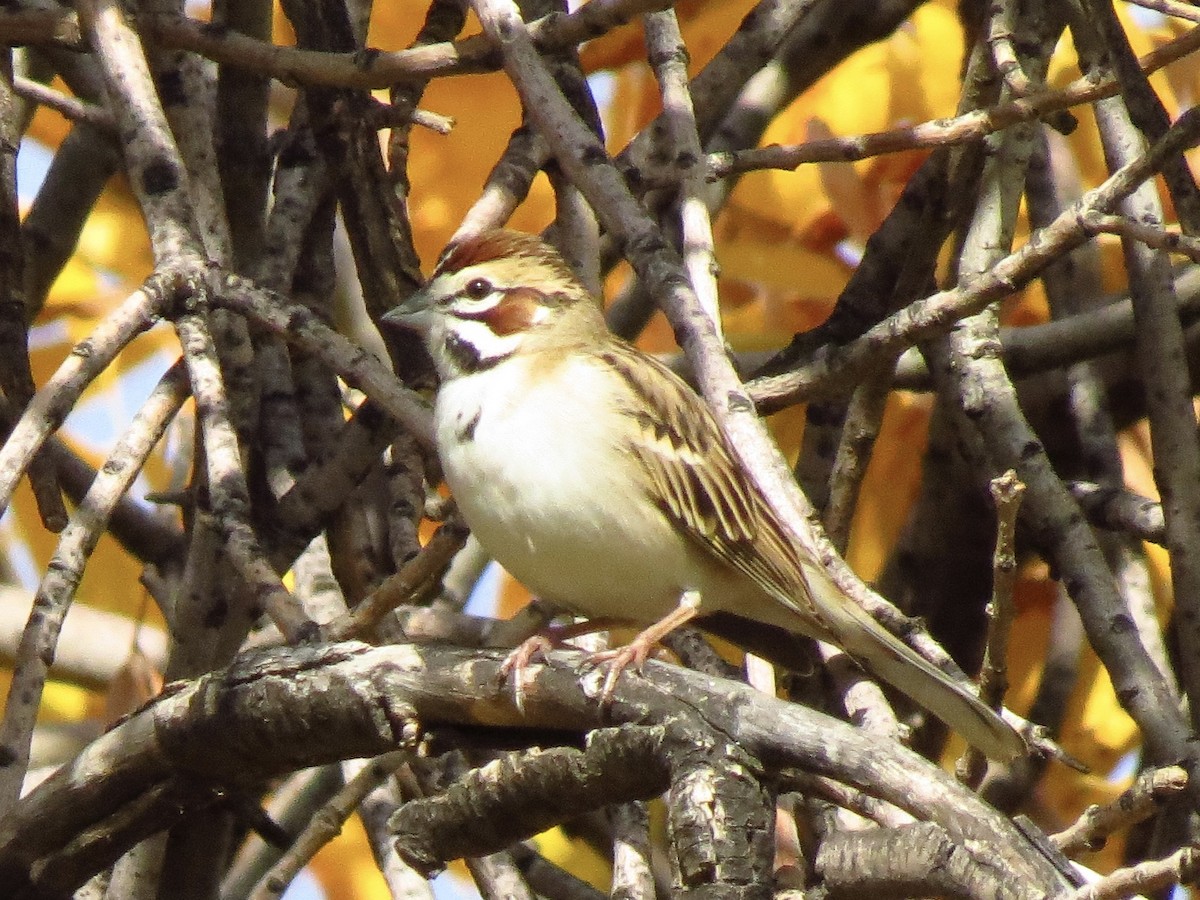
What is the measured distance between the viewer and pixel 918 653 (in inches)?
141

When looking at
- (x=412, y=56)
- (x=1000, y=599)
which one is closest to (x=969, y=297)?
(x=1000, y=599)

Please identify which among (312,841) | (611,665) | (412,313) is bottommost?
(611,665)

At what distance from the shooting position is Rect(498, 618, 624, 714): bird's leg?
2.64 metres

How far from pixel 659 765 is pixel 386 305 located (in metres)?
1.96

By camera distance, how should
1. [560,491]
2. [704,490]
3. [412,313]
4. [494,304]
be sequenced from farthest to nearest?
[494,304], [412,313], [704,490], [560,491]

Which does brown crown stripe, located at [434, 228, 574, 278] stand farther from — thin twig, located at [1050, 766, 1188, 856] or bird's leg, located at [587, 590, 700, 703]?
thin twig, located at [1050, 766, 1188, 856]

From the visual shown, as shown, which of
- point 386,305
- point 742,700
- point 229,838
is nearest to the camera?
point 742,700

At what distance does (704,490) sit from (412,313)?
68 centimetres

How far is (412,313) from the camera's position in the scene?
154 inches

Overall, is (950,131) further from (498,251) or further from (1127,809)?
(1127,809)

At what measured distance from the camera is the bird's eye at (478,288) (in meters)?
4.00

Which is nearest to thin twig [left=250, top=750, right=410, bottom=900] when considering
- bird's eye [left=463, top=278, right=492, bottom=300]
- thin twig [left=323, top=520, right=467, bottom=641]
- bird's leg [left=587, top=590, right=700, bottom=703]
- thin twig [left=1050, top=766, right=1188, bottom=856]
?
thin twig [left=323, top=520, right=467, bottom=641]

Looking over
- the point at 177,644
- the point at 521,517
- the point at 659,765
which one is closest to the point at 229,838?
the point at 177,644

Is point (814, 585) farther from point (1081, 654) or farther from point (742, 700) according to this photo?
point (742, 700)
